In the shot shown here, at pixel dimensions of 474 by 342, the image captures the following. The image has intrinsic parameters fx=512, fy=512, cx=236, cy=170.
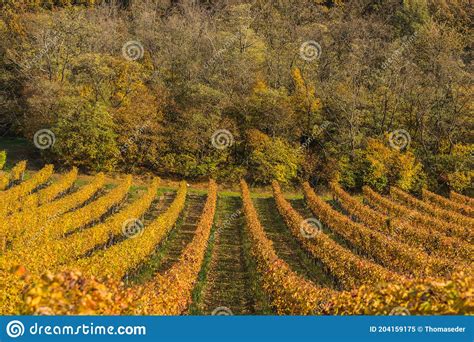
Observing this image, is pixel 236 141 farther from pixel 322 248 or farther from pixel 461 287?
pixel 461 287

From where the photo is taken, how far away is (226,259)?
24781 mm

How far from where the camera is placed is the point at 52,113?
48.9 meters

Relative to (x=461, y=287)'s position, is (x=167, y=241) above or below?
below

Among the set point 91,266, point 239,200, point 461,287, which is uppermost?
point 461,287

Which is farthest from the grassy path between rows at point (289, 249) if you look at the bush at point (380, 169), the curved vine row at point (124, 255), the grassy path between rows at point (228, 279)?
the bush at point (380, 169)

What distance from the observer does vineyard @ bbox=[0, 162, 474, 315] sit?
6453mm

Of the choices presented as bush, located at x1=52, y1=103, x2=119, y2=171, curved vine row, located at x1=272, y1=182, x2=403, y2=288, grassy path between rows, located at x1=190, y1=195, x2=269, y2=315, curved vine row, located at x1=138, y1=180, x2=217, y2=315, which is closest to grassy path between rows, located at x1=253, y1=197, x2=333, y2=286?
curved vine row, located at x1=272, y1=182, x2=403, y2=288

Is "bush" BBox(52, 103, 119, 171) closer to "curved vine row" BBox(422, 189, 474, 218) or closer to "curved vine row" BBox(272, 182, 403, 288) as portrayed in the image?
"curved vine row" BBox(272, 182, 403, 288)

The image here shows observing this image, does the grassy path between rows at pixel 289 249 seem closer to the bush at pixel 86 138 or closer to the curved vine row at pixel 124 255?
the curved vine row at pixel 124 255

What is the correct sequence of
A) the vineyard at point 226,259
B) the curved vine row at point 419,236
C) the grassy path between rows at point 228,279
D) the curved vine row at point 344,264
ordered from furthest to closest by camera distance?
the curved vine row at point 419,236
the grassy path between rows at point 228,279
the curved vine row at point 344,264
the vineyard at point 226,259

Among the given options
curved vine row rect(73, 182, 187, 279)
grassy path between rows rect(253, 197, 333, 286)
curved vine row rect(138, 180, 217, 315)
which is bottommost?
grassy path between rows rect(253, 197, 333, 286)

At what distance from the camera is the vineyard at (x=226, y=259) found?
6453mm

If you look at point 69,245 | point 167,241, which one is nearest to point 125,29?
point 167,241

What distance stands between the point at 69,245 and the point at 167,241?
320 inches
